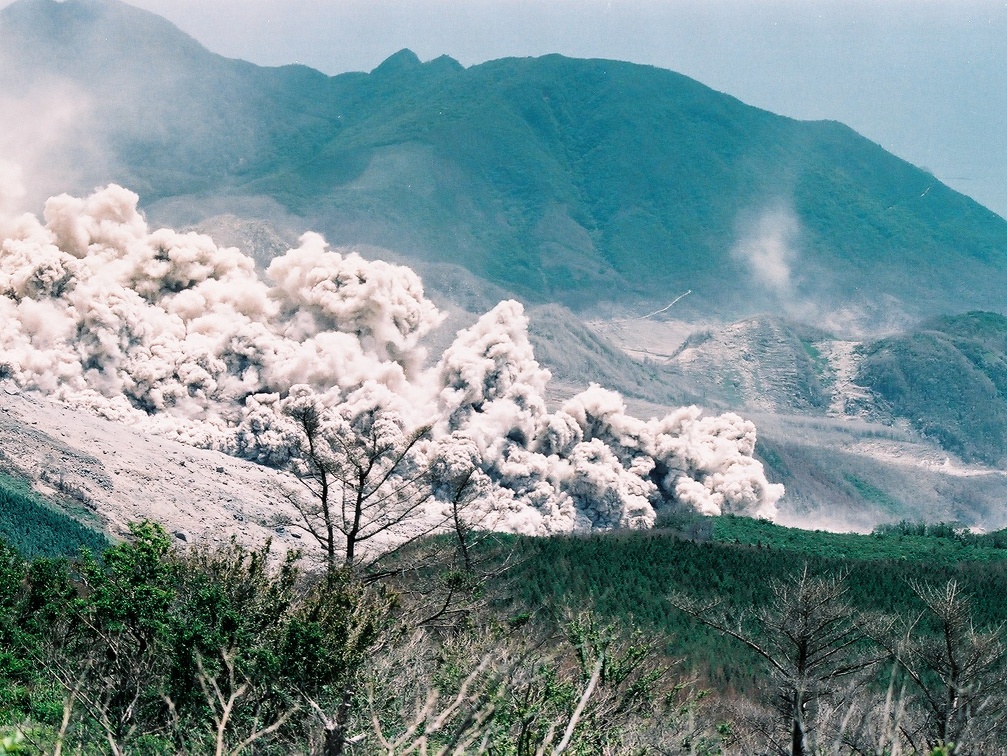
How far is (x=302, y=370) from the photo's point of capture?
71.2 metres

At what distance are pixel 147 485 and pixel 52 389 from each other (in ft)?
33.7

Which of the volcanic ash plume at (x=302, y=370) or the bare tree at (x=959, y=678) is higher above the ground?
the volcanic ash plume at (x=302, y=370)

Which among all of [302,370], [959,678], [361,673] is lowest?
[361,673]

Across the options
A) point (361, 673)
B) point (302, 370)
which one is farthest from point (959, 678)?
point (302, 370)

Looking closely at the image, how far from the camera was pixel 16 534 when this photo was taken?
5338cm

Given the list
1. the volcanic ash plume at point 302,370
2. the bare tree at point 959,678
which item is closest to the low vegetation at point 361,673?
the bare tree at point 959,678

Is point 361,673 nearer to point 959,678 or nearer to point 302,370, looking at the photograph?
point 959,678

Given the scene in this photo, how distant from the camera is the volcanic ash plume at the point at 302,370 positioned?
6788cm

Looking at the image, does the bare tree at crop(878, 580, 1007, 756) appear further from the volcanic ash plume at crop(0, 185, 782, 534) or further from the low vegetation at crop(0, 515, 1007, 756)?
the volcanic ash plume at crop(0, 185, 782, 534)

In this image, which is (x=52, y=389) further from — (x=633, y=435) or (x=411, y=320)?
(x=633, y=435)

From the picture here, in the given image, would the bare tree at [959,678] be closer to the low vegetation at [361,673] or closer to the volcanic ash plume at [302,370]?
the low vegetation at [361,673]

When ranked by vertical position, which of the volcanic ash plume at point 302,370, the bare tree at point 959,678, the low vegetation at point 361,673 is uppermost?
the volcanic ash plume at point 302,370

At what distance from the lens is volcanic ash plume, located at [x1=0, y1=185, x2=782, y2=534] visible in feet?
223

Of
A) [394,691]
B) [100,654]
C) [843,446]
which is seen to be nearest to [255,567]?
[394,691]
